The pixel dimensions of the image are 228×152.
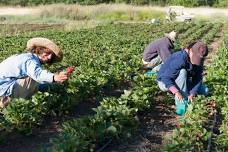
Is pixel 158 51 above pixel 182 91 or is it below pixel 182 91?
above

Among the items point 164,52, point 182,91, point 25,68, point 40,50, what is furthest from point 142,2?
point 25,68

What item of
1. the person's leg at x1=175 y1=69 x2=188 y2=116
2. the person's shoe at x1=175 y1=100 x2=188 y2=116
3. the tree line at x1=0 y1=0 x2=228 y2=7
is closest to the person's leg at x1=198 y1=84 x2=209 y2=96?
the person's leg at x1=175 y1=69 x2=188 y2=116

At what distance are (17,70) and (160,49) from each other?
4.47 metres

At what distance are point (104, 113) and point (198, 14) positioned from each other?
50.8 meters

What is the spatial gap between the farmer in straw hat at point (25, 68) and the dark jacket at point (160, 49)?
4008mm

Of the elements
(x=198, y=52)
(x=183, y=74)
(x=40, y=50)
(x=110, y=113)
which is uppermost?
(x=40, y=50)

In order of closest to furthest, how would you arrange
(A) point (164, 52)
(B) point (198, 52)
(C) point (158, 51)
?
1. (B) point (198, 52)
2. (A) point (164, 52)
3. (C) point (158, 51)

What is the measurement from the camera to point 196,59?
7711mm

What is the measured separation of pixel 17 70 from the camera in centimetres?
742

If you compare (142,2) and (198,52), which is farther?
(142,2)

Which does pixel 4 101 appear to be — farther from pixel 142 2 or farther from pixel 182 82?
pixel 142 2

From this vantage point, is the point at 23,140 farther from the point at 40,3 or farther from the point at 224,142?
the point at 40,3

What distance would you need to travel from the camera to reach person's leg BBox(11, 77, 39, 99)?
7.53 meters

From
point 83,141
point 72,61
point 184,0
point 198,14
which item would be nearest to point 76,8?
point 198,14
